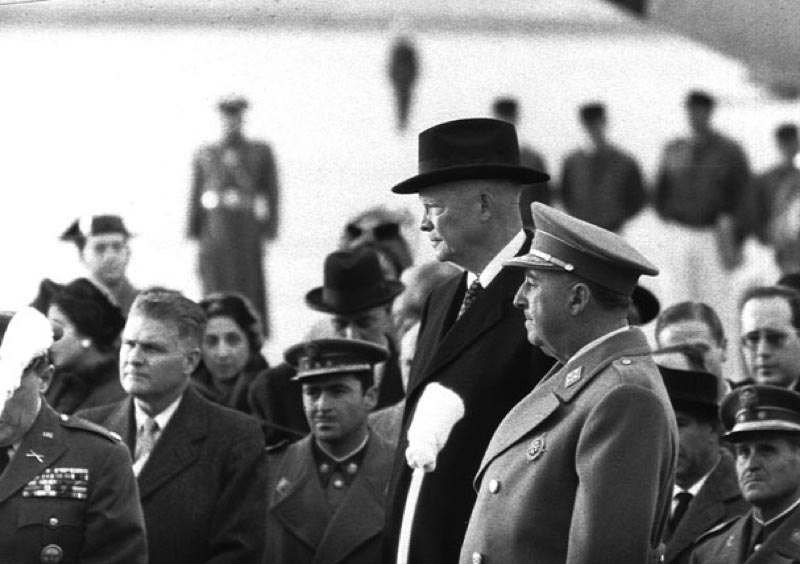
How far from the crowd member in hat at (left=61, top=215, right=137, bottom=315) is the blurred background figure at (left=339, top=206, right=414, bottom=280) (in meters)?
1.09

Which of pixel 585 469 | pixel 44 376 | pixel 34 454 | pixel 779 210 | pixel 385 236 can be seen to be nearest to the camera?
pixel 585 469

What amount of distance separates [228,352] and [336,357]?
5.03 feet

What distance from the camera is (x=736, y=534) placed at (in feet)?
22.4

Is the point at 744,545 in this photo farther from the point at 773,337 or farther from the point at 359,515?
the point at 773,337

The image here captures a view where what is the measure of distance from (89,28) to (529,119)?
10.5 ft

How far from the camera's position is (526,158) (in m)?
13.9

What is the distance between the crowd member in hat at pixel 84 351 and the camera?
850cm

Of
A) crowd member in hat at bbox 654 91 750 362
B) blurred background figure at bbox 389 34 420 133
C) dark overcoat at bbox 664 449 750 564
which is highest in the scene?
blurred background figure at bbox 389 34 420 133

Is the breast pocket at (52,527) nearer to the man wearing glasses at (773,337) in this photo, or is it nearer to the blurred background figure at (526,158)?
the man wearing glasses at (773,337)

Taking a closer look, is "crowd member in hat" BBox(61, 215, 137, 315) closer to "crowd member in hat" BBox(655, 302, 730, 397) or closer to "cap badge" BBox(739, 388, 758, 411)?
→ "crowd member in hat" BBox(655, 302, 730, 397)

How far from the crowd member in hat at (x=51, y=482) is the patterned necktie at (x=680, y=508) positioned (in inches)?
79.1

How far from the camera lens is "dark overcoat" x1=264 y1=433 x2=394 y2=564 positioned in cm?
752

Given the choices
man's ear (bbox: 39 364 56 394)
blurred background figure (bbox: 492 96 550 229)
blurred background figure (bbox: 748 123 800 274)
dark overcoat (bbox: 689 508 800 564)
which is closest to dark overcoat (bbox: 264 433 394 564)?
man's ear (bbox: 39 364 56 394)

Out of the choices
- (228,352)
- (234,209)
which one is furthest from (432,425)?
(234,209)
